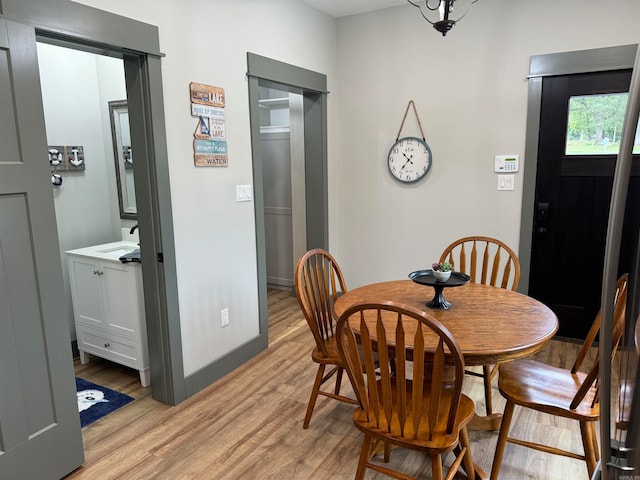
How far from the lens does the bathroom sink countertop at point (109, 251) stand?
111 inches

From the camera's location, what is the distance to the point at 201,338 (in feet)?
9.07

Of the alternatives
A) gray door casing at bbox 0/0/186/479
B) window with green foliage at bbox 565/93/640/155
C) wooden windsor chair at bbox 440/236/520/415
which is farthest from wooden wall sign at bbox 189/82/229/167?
window with green foliage at bbox 565/93/640/155

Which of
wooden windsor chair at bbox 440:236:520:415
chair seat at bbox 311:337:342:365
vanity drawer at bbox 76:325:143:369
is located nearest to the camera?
chair seat at bbox 311:337:342:365

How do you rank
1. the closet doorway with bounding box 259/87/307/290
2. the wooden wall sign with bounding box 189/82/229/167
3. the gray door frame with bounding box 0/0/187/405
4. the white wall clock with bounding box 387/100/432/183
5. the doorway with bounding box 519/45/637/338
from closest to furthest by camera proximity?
the gray door frame with bounding box 0/0/187/405
the wooden wall sign with bounding box 189/82/229/167
the doorway with bounding box 519/45/637/338
the white wall clock with bounding box 387/100/432/183
the closet doorway with bounding box 259/87/307/290

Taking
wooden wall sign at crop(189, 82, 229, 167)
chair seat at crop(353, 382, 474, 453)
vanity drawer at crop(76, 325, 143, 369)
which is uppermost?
wooden wall sign at crop(189, 82, 229, 167)

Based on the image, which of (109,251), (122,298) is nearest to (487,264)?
(122,298)

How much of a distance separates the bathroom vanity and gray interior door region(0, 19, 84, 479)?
766mm

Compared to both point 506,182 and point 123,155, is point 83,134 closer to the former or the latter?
point 123,155

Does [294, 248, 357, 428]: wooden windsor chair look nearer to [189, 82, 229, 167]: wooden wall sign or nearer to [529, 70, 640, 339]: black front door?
[189, 82, 229, 167]: wooden wall sign

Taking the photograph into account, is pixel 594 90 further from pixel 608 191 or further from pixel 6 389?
pixel 6 389

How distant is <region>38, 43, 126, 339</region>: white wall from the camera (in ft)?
10.2

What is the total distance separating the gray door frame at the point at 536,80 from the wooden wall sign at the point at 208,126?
2290 millimetres

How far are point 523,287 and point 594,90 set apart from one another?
155 cm

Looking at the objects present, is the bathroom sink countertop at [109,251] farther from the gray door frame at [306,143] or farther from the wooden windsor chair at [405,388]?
the wooden windsor chair at [405,388]
